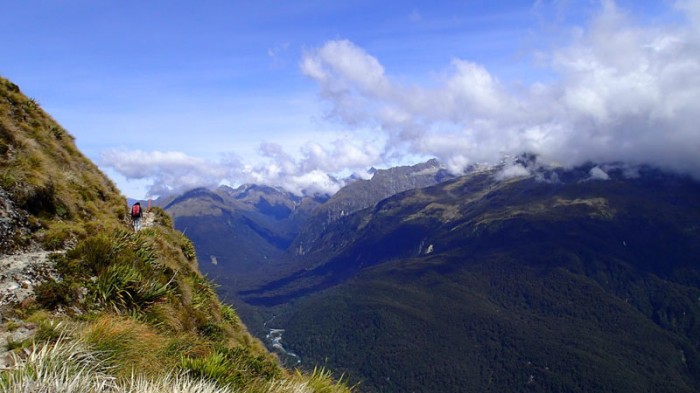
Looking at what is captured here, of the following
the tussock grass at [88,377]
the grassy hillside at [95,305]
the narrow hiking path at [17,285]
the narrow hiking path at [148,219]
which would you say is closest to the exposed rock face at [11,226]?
the grassy hillside at [95,305]

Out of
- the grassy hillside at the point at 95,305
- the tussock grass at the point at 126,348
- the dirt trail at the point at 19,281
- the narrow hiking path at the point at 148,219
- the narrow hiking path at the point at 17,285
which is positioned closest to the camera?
the grassy hillside at the point at 95,305

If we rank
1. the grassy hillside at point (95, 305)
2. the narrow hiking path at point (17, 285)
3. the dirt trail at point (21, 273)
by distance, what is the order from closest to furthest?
the grassy hillside at point (95, 305) → the narrow hiking path at point (17, 285) → the dirt trail at point (21, 273)

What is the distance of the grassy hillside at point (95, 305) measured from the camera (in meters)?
7.99

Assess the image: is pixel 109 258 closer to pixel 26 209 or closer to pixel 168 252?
pixel 26 209

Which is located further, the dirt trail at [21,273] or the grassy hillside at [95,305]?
the dirt trail at [21,273]

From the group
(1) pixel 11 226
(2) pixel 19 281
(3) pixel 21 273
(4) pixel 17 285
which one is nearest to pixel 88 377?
(4) pixel 17 285

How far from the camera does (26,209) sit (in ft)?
53.0

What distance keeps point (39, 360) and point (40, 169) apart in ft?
47.8

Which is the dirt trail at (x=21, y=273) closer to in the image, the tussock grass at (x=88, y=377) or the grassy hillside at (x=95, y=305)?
the grassy hillside at (x=95, y=305)

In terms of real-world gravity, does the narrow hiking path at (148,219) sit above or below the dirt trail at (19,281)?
above

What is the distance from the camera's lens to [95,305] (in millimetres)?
12461

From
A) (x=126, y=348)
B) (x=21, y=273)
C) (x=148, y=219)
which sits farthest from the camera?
(x=148, y=219)

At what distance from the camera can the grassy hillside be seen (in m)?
7.99

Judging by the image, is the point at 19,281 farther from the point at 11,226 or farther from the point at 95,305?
the point at 11,226
